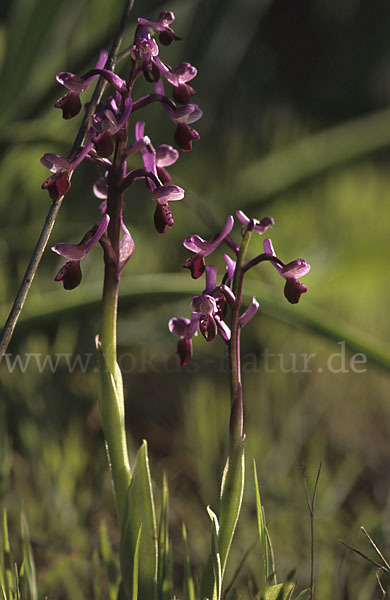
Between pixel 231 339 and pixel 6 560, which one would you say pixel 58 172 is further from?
pixel 6 560

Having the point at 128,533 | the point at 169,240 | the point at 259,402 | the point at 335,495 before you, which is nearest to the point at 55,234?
the point at 169,240

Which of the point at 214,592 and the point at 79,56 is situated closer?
the point at 214,592

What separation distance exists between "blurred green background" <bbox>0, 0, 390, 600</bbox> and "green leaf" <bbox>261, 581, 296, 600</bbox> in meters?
0.07

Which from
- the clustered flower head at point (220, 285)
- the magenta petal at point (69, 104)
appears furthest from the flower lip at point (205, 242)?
the magenta petal at point (69, 104)

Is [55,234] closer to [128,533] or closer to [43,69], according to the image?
[43,69]

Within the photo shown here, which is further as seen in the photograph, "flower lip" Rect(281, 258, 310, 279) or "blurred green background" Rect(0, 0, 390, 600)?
"blurred green background" Rect(0, 0, 390, 600)

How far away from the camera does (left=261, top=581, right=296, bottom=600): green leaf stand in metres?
0.42

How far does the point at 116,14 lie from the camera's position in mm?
994

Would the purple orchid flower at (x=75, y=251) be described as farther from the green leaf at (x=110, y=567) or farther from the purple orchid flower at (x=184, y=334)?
the green leaf at (x=110, y=567)

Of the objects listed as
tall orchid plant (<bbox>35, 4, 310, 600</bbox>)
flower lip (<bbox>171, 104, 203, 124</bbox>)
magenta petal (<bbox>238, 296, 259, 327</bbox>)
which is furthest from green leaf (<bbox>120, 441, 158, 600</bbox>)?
flower lip (<bbox>171, 104, 203, 124</bbox>)

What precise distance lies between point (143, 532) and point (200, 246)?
20 centimetres

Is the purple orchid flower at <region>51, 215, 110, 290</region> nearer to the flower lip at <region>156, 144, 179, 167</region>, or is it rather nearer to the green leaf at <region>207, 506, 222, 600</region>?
Result: the flower lip at <region>156, 144, 179, 167</region>

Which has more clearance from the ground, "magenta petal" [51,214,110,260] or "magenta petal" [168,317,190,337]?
"magenta petal" [51,214,110,260]

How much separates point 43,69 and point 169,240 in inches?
15.4
